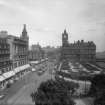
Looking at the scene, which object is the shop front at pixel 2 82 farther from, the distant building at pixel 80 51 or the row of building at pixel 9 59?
the distant building at pixel 80 51

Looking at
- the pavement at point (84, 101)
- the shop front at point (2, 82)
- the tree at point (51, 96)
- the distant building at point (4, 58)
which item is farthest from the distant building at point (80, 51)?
the tree at point (51, 96)

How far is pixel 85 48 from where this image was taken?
345ft

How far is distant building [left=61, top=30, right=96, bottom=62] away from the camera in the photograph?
339 feet

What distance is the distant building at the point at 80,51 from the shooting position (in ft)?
339

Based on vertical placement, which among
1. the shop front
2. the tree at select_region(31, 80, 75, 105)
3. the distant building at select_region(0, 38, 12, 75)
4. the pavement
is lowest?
the pavement

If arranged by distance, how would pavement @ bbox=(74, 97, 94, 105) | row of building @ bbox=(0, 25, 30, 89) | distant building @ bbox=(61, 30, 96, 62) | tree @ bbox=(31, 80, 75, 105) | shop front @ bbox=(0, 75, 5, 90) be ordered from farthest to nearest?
distant building @ bbox=(61, 30, 96, 62) < row of building @ bbox=(0, 25, 30, 89) < shop front @ bbox=(0, 75, 5, 90) < pavement @ bbox=(74, 97, 94, 105) < tree @ bbox=(31, 80, 75, 105)

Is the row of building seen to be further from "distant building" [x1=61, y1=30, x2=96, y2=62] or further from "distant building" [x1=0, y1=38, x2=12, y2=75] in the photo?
"distant building" [x1=61, y1=30, x2=96, y2=62]

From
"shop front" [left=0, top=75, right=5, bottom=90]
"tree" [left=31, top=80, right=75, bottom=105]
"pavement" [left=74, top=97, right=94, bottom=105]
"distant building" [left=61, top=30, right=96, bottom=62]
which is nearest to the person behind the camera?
"tree" [left=31, top=80, right=75, bottom=105]

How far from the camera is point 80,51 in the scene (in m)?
105

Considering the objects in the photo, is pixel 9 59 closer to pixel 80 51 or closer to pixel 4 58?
pixel 4 58

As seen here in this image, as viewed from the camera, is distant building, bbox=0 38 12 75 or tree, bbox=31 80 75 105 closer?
tree, bbox=31 80 75 105

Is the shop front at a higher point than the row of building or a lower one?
lower

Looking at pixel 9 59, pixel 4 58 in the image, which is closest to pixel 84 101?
pixel 4 58

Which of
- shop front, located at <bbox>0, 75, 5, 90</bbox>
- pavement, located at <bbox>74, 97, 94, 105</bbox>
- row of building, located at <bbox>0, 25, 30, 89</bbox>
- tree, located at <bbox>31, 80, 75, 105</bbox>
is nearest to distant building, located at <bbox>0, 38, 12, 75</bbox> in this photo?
row of building, located at <bbox>0, 25, 30, 89</bbox>
